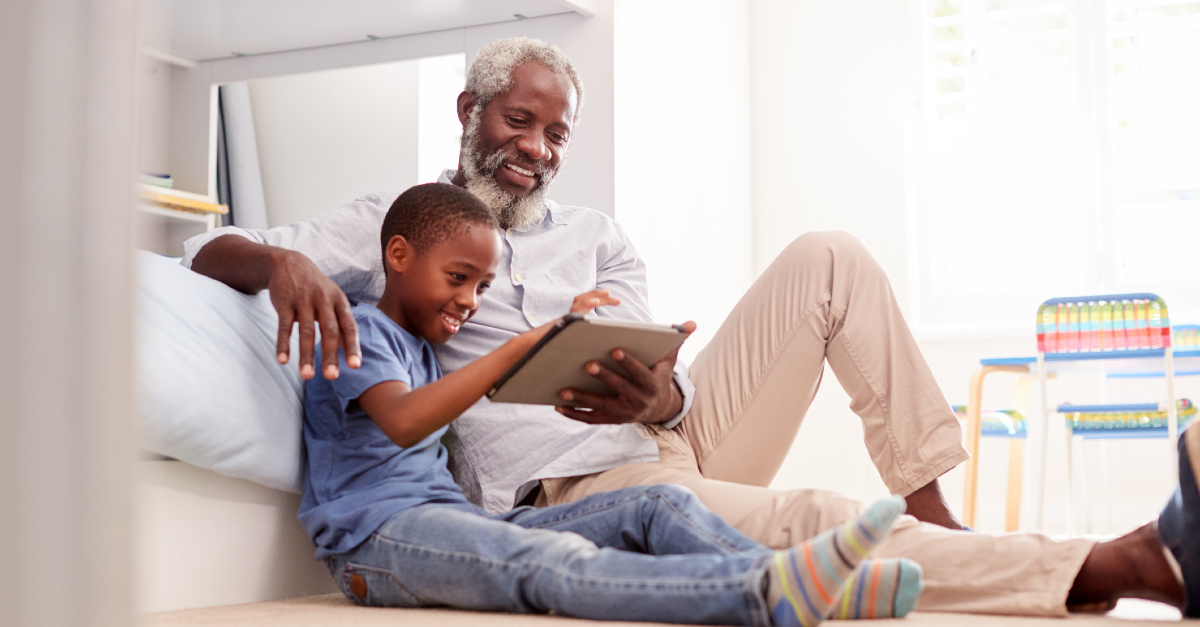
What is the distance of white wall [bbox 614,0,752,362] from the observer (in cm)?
295

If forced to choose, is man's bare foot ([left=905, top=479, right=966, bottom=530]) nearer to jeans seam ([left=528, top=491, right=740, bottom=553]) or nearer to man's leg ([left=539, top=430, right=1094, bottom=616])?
man's leg ([left=539, top=430, right=1094, bottom=616])

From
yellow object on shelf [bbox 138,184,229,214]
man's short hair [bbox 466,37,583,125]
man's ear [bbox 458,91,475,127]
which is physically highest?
man's short hair [bbox 466,37,583,125]

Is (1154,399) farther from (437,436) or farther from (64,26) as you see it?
(64,26)

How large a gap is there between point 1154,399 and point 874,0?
6.47ft

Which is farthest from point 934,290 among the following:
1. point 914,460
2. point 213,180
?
point 914,460

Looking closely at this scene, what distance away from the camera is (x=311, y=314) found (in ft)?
3.59

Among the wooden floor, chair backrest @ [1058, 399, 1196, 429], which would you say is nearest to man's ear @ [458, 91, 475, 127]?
the wooden floor

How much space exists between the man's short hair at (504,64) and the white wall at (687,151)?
3.34ft


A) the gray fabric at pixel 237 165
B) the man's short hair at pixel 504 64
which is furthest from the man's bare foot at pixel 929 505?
the gray fabric at pixel 237 165

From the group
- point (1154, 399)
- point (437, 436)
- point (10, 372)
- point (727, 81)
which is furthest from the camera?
point (727, 81)

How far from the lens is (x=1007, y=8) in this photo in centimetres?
427

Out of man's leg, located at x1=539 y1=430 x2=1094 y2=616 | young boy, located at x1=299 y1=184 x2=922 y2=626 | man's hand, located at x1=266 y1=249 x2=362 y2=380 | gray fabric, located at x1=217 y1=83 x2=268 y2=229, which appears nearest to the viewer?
young boy, located at x1=299 y1=184 x2=922 y2=626

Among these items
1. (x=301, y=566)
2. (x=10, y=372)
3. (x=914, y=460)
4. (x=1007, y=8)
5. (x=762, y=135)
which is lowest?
(x=301, y=566)

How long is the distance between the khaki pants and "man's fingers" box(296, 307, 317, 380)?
0.40 metres
